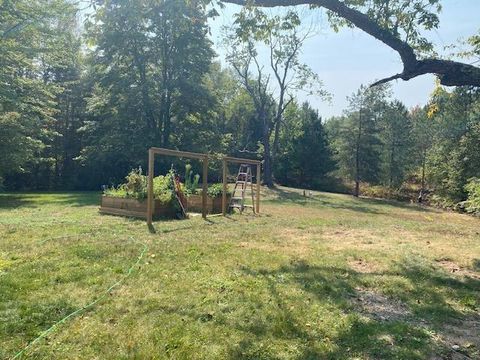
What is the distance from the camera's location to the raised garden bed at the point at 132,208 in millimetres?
10977

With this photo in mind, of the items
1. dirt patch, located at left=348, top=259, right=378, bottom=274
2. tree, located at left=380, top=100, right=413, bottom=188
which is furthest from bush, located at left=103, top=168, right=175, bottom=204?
tree, located at left=380, top=100, right=413, bottom=188

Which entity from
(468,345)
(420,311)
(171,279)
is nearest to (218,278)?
(171,279)

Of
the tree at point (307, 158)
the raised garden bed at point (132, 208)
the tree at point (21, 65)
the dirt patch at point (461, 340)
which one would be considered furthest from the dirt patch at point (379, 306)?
the tree at point (307, 158)

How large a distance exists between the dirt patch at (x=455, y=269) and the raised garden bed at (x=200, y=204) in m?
7.36

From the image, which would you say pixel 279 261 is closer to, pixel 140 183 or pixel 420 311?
pixel 420 311

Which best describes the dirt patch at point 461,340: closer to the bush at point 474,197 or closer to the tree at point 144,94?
the bush at point 474,197

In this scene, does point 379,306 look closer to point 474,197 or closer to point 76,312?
point 76,312

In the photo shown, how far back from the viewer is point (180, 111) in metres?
27.7

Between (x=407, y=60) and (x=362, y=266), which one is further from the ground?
(x=407, y=60)

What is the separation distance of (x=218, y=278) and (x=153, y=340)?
5.95 ft

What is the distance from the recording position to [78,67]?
31.1 metres

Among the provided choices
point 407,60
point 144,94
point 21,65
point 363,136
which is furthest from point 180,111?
point 407,60

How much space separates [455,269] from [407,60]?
3.30 meters

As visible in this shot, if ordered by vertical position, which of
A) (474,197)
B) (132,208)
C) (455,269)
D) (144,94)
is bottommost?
(455,269)
